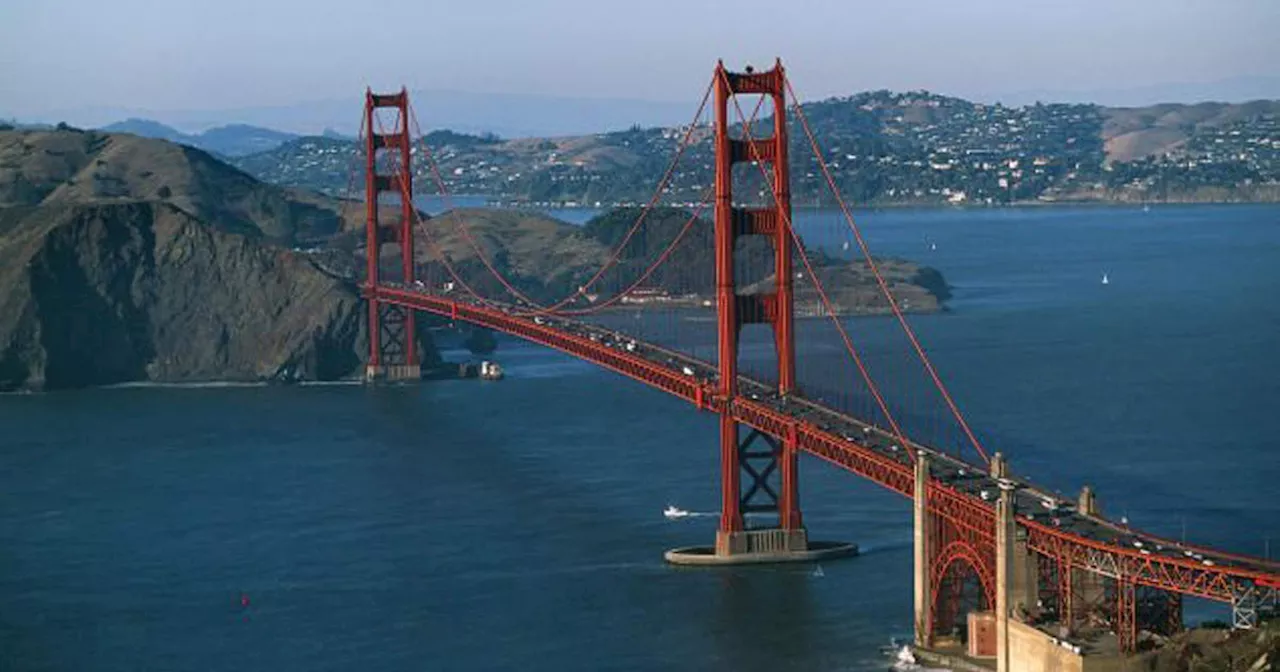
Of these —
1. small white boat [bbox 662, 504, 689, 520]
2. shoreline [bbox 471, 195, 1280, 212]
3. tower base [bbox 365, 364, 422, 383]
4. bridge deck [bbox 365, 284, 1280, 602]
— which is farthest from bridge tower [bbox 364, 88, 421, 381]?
shoreline [bbox 471, 195, 1280, 212]

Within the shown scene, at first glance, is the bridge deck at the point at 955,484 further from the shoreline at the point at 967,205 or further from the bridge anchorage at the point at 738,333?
the shoreline at the point at 967,205

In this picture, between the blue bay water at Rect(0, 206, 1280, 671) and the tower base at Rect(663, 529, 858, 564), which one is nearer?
the blue bay water at Rect(0, 206, 1280, 671)

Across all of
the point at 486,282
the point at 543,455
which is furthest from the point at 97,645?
the point at 486,282

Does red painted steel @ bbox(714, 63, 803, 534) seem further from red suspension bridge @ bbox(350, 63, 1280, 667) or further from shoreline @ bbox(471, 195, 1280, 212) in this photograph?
shoreline @ bbox(471, 195, 1280, 212)

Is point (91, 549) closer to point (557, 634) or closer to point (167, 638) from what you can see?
point (167, 638)

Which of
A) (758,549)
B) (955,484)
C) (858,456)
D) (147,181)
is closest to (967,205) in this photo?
(147,181)

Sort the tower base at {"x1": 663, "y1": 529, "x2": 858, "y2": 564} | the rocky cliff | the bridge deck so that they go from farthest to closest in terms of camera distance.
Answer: the rocky cliff < the tower base at {"x1": 663, "y1": 529, "x2": 858, "y2": 564} < the bridge deck

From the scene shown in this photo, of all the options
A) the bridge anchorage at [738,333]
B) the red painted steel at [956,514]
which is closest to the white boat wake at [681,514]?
the bridge anchorage at [738,333]
